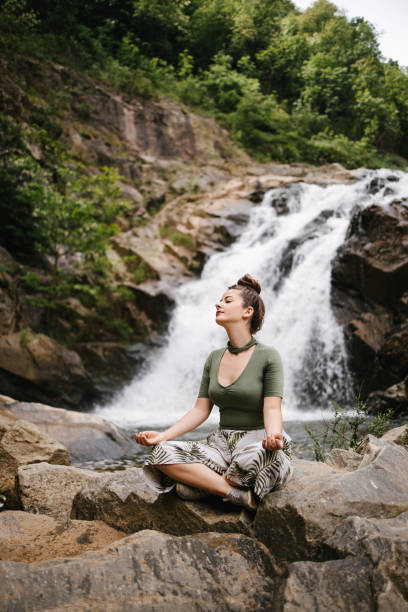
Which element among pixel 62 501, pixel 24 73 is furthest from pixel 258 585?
pixel 24 73

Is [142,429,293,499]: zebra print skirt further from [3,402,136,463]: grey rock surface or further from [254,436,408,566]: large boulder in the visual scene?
[3,402,136,463]: grey rock surface

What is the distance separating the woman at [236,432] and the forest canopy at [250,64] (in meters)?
18.6

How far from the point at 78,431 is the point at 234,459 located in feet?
15.2

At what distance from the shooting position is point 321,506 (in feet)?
7.64

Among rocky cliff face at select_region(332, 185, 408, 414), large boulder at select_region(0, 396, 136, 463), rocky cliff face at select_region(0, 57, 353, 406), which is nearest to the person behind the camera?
large boulder at select_region(0, 396, 136, 463)

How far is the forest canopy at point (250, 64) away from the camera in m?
20.5

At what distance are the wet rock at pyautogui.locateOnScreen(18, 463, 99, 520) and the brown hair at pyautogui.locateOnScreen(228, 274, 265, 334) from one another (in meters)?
1.94

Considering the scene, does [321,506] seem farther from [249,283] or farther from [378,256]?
[378,256]

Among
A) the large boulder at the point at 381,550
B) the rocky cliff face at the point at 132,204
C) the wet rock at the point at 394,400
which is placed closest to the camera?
the large boulder at the point at 381,550

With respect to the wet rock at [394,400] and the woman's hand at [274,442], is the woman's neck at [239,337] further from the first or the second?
the wet rock at [394,400]

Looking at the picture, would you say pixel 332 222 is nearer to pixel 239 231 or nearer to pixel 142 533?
pixel 239 231

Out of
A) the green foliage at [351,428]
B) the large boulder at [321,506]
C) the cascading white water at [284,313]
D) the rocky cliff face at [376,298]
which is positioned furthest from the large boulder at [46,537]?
the rocky cliff face at [376,298]

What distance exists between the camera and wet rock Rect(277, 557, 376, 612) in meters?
1.81

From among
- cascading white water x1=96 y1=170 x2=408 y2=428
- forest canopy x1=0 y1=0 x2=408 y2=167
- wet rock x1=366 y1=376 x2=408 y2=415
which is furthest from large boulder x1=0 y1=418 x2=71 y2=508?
forest canopy x1=0 y1=0 x2=408 y2=167
